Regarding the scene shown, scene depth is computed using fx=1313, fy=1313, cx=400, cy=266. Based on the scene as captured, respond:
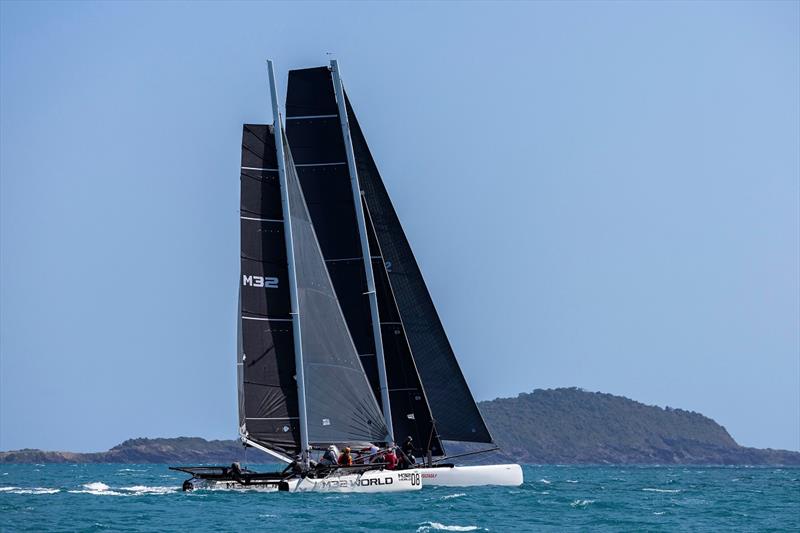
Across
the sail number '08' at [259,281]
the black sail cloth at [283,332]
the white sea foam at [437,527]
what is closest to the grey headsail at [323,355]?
the black sail cloth at [283,332]

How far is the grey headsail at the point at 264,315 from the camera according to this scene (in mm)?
37750

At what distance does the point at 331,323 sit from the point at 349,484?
5115 mm

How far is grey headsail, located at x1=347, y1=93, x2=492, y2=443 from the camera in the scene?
42.9 m

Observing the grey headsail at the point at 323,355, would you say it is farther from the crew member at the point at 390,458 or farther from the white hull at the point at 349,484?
the white hull at the point at 349,484

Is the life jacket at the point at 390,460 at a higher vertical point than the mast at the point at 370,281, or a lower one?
lower

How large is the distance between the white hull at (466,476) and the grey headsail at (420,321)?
1.19 m

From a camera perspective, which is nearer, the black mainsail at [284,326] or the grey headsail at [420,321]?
the black mainsail at [284,326]

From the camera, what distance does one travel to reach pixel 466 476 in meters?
41.3

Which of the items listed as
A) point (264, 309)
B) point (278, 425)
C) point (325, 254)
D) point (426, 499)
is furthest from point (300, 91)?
point (426, 499)

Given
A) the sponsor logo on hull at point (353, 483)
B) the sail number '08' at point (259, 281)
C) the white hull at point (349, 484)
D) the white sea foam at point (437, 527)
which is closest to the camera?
the white sea foam at point (437, 527)

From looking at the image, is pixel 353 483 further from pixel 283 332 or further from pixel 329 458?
pixel 283 332

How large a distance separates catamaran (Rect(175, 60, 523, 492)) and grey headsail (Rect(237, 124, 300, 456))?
3 centimetres

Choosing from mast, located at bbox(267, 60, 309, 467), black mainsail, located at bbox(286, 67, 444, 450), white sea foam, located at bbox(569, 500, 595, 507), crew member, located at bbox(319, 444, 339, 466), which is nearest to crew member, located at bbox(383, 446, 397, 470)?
crew member, located at bbox(319, 444, 339, 466)

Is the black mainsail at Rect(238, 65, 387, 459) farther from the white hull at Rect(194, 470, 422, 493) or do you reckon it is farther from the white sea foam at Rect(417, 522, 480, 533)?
the white sea foam at Rect(417, 522, 480, 533)
